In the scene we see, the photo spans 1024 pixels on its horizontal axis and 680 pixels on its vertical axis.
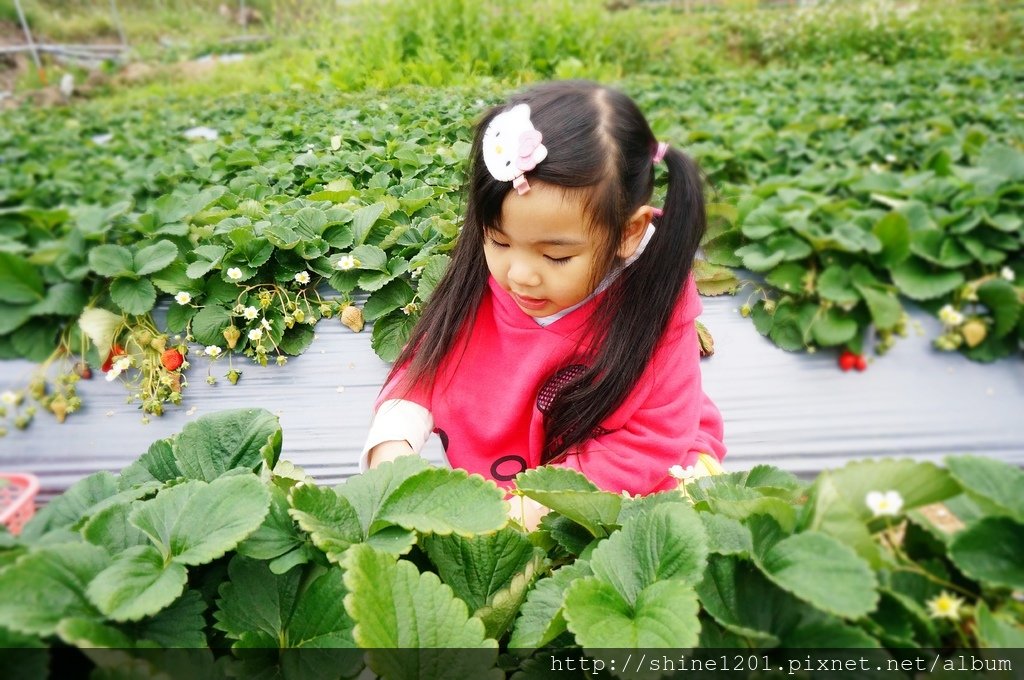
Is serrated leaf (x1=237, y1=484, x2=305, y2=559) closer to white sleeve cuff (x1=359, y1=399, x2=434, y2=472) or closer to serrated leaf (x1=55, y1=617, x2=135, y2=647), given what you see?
serrated leaf (x1=55, y1=617, x2=135, y2=647)

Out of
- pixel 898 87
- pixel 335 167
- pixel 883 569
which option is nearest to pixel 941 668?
pixel 883 569

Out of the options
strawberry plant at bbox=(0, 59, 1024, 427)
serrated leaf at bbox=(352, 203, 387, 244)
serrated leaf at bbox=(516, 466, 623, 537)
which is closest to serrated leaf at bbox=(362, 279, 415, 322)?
strawberry plant at bbox=(0, 59, 1024, 427)

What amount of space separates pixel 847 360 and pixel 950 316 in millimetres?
279

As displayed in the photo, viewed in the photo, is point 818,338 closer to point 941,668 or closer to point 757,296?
point 757,296

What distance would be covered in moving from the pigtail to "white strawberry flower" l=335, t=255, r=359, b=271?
0.66 m

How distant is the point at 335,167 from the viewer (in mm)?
2008

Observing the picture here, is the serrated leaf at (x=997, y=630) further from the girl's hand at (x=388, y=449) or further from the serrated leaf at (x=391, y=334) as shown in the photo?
the serrated leaf at (x=391, y=334)

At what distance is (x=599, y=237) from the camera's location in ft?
3.18

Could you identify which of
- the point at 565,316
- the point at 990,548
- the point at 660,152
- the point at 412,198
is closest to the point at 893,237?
the point at 660,152

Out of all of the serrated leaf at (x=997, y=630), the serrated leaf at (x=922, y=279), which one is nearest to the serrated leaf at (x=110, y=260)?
the serrated leaf at (x=997, y=630)

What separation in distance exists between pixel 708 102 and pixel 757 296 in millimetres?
2378

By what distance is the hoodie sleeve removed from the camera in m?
1.11

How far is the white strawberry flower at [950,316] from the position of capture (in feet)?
5.32

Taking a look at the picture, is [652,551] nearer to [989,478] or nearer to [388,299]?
[989,478]
